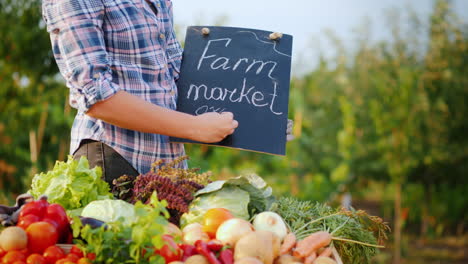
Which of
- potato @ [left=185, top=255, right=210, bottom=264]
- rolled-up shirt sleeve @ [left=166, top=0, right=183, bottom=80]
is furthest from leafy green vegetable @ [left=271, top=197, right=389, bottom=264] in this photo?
rolled-up shirt sleeve @ [left=166, top=0, right=183, bottom=80]

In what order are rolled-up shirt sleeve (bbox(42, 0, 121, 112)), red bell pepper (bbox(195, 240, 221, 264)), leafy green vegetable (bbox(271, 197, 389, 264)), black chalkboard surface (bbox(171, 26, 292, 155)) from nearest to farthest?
red bell pepper (bbox(195, 240, 221, 264))
rolled-up shirt sleeve (bbox(42, 0, 121, 112))
leafy green vegetable (bbox(271, 197, 389, 264))
black chalkboard surface (bbox(171, 26, 292, 155))

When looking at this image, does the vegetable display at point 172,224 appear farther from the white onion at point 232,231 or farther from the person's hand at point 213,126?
the person's hand at point 213,126

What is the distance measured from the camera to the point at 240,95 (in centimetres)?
255

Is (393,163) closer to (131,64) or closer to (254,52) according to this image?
(254,52)

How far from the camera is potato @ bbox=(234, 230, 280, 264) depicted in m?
1.67

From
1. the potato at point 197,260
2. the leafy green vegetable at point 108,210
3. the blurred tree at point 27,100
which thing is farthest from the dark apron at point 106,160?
the blurred tree at point 27,100

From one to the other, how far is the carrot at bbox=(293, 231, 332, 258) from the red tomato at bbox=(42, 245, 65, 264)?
2.44 feet

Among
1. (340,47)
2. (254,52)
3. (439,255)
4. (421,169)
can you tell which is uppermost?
(254,52)

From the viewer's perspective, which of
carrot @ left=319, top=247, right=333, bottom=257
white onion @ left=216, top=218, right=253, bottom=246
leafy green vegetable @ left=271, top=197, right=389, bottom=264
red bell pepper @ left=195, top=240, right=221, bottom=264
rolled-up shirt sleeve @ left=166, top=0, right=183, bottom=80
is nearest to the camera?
red bell pepper @ left=195, top=240, right=221, bottom=264

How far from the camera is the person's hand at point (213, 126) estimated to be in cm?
220

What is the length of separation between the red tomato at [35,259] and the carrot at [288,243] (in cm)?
74

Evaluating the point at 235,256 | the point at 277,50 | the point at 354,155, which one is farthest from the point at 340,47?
the point at 235,256

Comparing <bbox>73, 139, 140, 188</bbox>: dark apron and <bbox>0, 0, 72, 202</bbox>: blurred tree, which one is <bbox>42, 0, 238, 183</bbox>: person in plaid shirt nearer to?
<bbox>73, 139, 140, 188</bbox>: dark apron

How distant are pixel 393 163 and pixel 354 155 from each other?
2.01ft
